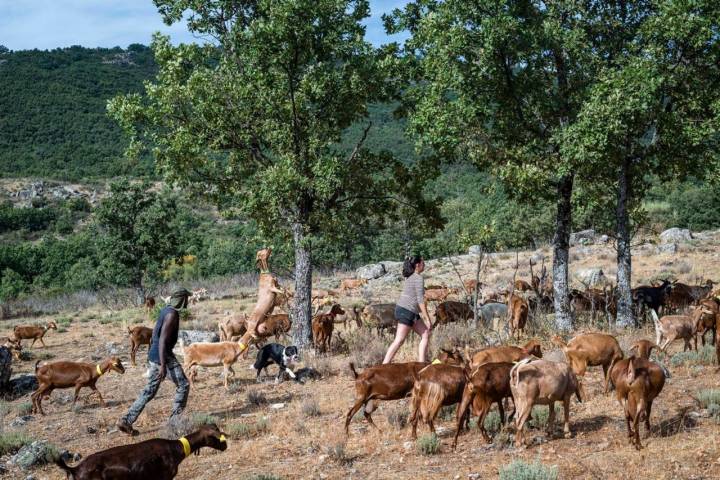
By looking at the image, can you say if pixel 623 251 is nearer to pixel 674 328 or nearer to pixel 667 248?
pixel 674 328

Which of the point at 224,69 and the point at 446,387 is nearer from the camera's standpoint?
the point at 446,387

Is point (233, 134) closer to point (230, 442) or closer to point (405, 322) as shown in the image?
point (405, 322)

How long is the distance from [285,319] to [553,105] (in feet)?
27.9

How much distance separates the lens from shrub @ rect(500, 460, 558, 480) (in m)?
6.16

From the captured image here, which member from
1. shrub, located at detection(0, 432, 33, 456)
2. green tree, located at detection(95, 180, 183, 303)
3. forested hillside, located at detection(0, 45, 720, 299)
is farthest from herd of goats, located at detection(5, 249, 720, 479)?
green tree, located at detection(95, 180, 183, 303)

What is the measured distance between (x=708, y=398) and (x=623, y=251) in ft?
25.4

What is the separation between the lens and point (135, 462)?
21.0 feet

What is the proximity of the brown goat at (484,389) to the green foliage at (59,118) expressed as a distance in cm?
7566

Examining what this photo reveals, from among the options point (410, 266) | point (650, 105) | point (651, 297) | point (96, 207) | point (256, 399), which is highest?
point (650, 105)

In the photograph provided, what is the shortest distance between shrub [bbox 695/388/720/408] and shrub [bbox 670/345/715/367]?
2533mm

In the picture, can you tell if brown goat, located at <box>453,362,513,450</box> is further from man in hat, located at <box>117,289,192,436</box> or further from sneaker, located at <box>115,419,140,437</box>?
sneaker, located at <box>115,419,140,437</box>

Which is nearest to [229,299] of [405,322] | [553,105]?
[553,105]

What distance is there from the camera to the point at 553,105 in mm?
15672

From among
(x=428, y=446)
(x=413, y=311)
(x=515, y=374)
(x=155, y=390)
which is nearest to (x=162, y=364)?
(x=155, y=390)
